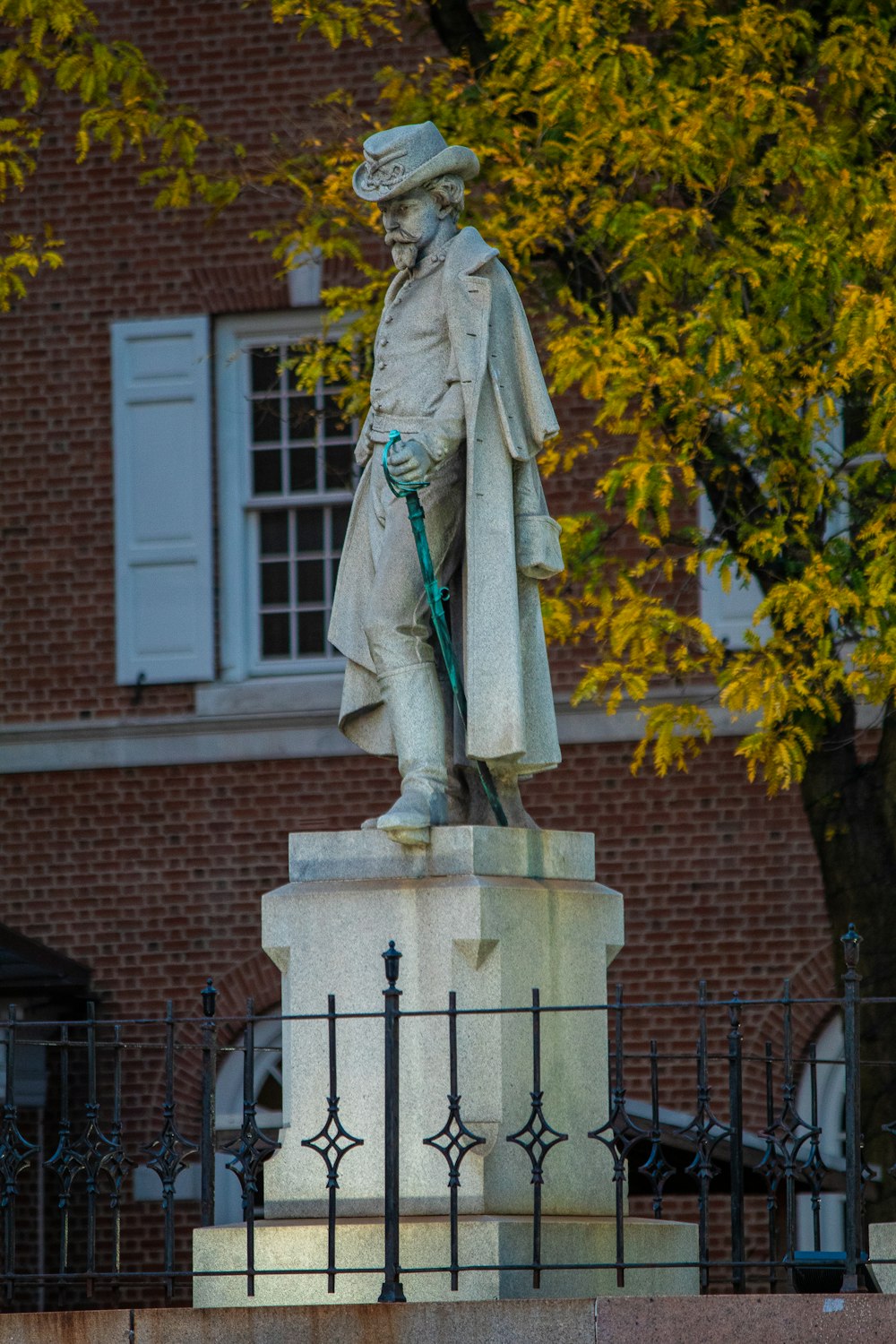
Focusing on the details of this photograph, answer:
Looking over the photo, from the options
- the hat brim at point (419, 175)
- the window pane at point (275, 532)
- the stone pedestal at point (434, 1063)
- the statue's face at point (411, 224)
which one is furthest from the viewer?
the window pane at point (275, 532)

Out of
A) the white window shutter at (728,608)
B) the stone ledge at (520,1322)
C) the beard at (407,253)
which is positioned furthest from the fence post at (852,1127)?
the white window shutter at (728,608)

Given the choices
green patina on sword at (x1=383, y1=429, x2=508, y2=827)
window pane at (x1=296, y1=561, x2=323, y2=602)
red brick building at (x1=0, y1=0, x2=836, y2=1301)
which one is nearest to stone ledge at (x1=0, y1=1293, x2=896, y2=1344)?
green patina on sword at (x1=383, y1=429, x2=508, y2=827)

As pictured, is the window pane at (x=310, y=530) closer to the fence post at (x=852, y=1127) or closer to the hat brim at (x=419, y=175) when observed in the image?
the hat brim at (x=419, y=175)

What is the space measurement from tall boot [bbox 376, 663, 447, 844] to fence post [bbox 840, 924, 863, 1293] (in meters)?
1.41

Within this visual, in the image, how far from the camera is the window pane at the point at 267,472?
17.4 meters

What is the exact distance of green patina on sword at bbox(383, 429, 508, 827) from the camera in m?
8.12

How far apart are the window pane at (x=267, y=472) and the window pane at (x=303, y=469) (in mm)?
77

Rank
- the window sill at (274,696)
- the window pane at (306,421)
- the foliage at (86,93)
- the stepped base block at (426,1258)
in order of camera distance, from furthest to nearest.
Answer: the window pane at (306,421) → the window sill at (274,696) → the foliage at (86,93) → the stepped base block at (426,1258)

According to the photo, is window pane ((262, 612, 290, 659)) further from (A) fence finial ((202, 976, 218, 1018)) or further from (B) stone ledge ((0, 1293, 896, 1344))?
(B) stone ledge ((0, 1293, 896, 1344))

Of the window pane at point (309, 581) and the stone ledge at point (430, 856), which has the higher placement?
the window pane at point (309, 581)

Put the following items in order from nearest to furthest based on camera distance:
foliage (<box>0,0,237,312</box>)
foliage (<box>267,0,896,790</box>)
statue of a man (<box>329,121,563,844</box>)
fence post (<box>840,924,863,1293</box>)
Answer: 1. fence post (<box>840,924,863,1293</box>)
2. statue of a man (<box>329,121,563,844</box>)
3. foliage (<box>267,0,896,790</box>)
4. foliage (<box>0,0,237,312</box>)

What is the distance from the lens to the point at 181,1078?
1647cm

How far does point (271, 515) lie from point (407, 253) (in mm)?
8976

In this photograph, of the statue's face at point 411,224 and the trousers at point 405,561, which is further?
the statue's face at point 411,224
